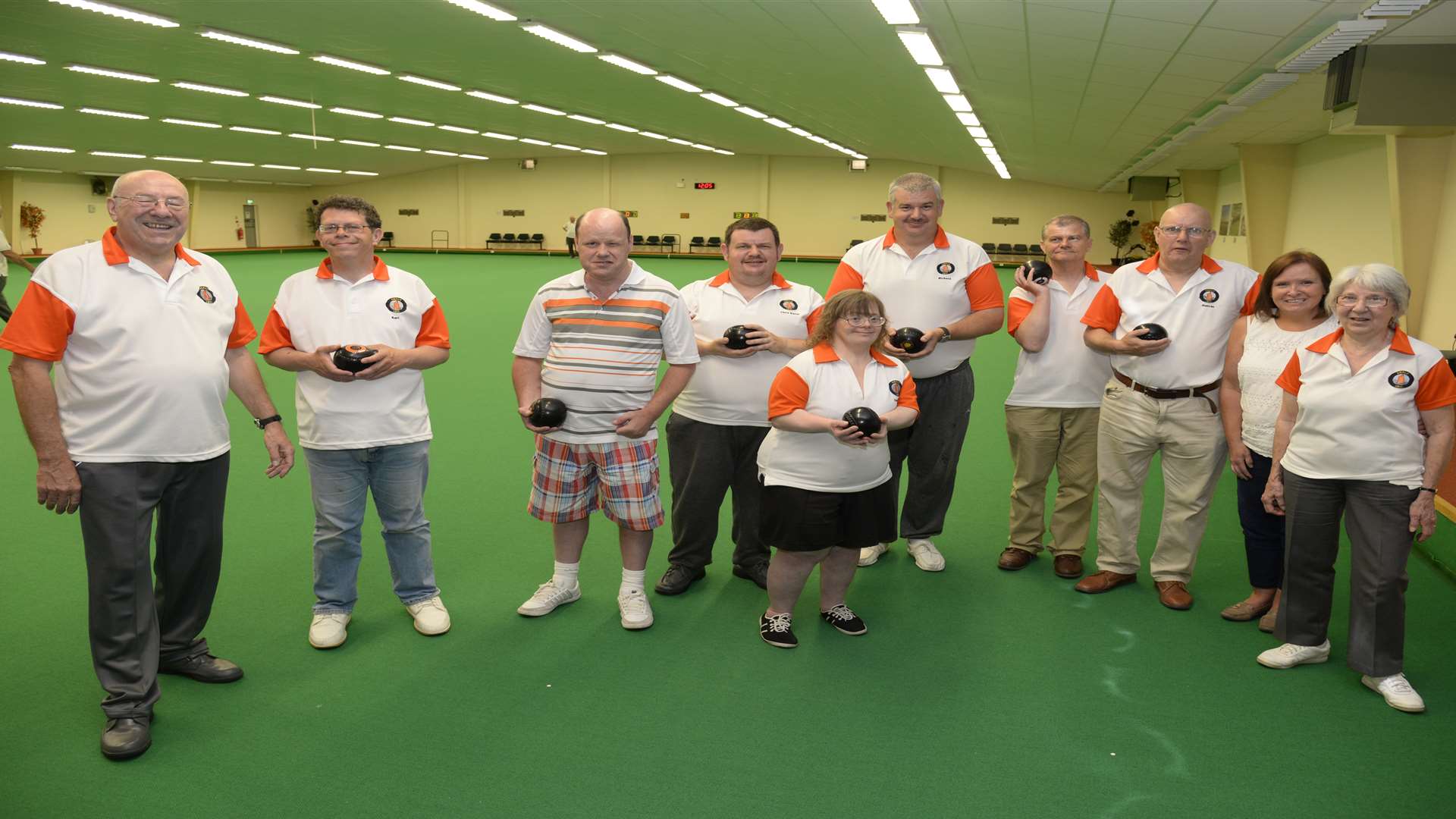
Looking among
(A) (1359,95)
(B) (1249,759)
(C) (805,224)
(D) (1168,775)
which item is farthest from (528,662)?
(C) (805,224)

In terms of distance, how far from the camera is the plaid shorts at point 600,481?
11.8ft

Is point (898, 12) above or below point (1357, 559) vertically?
above

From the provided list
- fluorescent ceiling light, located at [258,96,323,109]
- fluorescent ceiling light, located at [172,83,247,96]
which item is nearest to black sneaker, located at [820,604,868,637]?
fluorescent ceiling light, located at [172,83,247,96]

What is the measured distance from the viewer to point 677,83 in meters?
16.1

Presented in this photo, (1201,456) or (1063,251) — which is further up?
(1063,251)

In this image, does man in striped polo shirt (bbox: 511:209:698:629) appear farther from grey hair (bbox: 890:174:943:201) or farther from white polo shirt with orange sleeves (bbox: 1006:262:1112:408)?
white polo shirt with orange sleeves (bbox: 1006:262:1112:408)

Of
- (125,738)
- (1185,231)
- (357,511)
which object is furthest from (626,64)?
(125,738)

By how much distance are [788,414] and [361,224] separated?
166 cm

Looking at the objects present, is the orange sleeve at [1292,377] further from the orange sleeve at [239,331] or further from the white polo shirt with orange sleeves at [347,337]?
the orange sleeve at [239,331]

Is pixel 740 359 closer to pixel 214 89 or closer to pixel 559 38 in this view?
pixel 559 38

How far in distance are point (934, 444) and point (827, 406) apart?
123cm

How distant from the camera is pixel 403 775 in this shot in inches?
106

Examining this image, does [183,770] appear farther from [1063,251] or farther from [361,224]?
[1063,251]

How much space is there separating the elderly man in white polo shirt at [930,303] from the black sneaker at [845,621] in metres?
0.63
